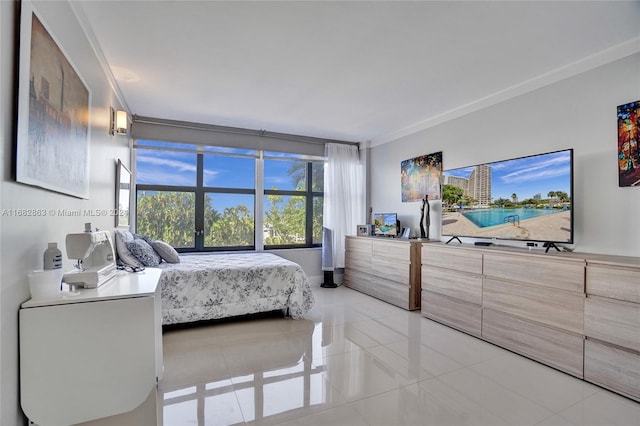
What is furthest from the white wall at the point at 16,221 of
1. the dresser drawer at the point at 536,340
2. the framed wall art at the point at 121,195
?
the dresser drawer at the point at 536,340

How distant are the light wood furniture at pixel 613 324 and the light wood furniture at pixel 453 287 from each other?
0.90m

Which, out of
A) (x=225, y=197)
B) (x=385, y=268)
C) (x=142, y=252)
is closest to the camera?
(x=142, y=252)

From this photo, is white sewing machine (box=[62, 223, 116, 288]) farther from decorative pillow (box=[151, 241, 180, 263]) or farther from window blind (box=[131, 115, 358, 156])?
window blind (box=[131, 115, 358, 156])

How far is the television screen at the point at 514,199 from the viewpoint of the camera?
2.73 metres

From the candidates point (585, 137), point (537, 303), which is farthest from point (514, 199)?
point (537, 303)

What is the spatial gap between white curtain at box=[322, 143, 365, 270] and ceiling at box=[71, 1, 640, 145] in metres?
1.63

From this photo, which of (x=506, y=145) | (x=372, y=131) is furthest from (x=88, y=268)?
(x=372, y=131)

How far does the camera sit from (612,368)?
2127 millimetres

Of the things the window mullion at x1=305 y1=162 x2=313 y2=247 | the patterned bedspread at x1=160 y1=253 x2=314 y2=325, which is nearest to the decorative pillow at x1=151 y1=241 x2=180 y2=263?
the patterned bedspread at x1=160 y1=253 x2=314 y2=325

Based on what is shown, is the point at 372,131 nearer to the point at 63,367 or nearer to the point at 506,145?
the point at 506,145

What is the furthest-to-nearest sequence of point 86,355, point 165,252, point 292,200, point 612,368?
point 292,200
point 165,252
point 612,368
point 86,355

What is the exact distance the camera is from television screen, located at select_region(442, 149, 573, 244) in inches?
108

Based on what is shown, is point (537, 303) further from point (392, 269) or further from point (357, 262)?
point (357, 262)

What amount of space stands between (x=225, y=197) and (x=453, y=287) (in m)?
3.50
